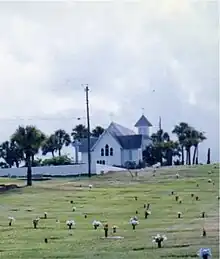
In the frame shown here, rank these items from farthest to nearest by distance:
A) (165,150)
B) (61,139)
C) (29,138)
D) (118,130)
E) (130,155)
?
1. (61,139)
2. (118,130)
3. (130,155)
4. (165,150)
5. (29,138)

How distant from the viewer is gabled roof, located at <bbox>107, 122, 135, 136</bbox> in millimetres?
95531

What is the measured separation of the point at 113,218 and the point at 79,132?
8013 centimetres

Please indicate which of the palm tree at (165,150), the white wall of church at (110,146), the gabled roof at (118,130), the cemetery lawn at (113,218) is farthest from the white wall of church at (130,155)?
the cemetery lawn at (113,218)

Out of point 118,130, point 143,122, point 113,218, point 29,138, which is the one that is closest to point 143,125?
point 143,122

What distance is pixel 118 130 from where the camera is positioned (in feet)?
322

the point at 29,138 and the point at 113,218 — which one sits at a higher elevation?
the point at 29,138

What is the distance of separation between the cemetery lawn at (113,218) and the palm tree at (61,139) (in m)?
43.5

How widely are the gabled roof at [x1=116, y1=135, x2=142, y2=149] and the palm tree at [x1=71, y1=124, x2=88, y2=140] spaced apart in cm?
1454

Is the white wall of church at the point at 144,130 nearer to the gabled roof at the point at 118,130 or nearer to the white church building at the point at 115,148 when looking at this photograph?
the gabled roof at the point at 118,130

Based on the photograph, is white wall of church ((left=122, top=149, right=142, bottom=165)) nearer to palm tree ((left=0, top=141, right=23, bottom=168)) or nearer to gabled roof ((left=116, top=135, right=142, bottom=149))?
gabled roof ((left=116, top=135, right=142, bottom=149))

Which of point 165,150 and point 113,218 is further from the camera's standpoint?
point 165,150

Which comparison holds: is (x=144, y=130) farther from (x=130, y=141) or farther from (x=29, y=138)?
(x=29, y=138)

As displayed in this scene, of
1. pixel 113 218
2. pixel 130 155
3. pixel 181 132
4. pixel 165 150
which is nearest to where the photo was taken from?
pixel 113 218

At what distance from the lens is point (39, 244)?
19469 mm
